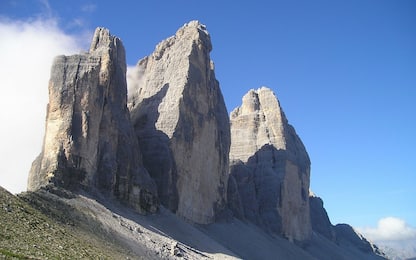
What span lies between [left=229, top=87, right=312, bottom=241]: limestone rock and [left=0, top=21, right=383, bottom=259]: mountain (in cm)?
23

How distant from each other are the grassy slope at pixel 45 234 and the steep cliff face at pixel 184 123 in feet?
86.3

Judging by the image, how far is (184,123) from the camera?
3036 inches

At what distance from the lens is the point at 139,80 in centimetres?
8831

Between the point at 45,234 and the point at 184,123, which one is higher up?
the point at 184,123

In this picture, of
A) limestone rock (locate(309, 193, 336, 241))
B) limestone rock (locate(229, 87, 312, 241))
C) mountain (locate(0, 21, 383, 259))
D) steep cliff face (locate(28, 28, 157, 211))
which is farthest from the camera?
limestone rock (locate(309, 193, 336, 241))

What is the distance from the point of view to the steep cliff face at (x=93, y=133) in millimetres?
55938

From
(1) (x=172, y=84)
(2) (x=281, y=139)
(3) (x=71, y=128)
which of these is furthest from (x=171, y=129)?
(2) (x=281, y=139)

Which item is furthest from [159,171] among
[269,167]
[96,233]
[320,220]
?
[320,220]

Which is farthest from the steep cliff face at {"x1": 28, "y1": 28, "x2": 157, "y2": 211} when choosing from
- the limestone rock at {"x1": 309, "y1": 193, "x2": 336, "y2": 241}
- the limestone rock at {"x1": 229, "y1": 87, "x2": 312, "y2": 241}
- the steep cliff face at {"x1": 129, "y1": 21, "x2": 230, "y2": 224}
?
the limestone rock at {"x1": 309, "y1": 193, "x2": 336, "y2": 241}

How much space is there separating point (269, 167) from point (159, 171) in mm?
42096

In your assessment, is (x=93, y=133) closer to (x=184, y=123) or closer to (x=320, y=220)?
(x=184, y=123)

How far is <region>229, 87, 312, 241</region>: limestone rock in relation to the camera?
10488 cm

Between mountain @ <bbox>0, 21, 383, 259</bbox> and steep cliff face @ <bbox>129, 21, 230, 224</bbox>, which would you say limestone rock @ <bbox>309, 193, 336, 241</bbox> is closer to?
mountain @ <bbox>0, 21, 383, 259</bbox>

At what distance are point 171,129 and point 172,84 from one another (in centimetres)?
839
